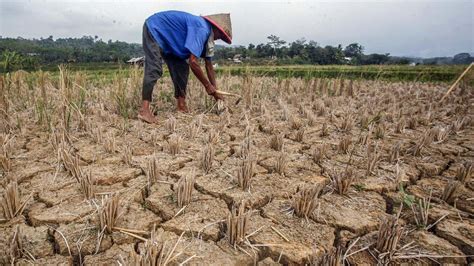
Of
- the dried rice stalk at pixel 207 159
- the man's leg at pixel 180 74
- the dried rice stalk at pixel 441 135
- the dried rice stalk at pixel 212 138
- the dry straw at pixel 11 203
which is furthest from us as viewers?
the man's leg at pixel 180 74

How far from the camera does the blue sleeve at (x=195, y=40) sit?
2988mm

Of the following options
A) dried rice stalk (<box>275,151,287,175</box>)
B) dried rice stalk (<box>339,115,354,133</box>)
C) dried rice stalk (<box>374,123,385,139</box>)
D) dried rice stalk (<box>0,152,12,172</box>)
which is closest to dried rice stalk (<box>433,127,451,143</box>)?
dried rice stalk (<box>374,123,385,139</box>)

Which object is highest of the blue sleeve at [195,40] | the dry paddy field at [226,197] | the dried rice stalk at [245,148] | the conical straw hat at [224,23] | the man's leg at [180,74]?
the conical straw hat at [224,23]

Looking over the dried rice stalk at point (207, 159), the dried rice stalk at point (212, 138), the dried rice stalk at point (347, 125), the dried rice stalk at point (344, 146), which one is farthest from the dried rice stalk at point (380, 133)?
the dried rice stalk at point (207, 159)

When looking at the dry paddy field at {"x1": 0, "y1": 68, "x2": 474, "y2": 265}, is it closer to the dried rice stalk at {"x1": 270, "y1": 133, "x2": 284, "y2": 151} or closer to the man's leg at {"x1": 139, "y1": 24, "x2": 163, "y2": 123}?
the dried rice stalk at {"x1": 270, "y1": 133, "x2": 284, "y2": 151}

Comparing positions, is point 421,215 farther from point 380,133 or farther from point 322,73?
point 322,73

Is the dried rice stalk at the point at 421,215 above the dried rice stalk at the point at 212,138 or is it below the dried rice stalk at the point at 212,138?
below

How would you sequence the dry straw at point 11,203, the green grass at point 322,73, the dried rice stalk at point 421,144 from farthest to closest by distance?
the green grass at point 322,73 < the dried rice stalk at point 421,144 < the dry straw at point 11,203

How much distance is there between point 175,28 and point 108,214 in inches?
100

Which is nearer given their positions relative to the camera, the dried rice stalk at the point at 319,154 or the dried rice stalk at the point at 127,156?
the dried rice stalk at the point at 127,156

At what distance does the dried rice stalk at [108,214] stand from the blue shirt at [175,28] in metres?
2.23

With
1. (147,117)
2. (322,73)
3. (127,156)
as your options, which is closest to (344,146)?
(127,156)

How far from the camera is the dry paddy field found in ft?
3.93

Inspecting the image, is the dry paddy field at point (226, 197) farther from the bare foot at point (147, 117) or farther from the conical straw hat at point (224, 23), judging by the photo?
the conical straw hat at point (224, 23)
